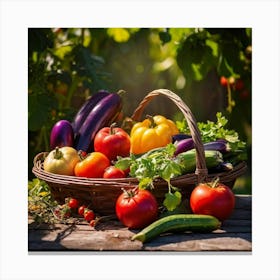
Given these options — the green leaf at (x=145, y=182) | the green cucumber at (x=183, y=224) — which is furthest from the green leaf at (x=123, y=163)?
the green cucumber at (x=183, y=224)

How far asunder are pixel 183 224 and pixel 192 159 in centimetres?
27

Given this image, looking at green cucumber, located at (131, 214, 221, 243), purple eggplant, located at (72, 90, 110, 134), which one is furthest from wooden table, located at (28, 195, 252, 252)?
purple eggplant, located at (72, 90, 110, 134)

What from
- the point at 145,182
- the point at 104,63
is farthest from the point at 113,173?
the point at 104,63

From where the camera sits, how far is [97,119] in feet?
8.38

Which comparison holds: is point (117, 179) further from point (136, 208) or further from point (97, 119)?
point (97, 119)

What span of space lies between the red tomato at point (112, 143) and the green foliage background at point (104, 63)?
63 centimetres

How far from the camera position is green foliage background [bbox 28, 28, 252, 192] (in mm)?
3016

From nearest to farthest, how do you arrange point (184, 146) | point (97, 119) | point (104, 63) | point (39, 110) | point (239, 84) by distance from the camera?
1. point (184, 146)
2. point (97, 119)
3. point (39, 110)
4. point (104, 63)
5. point (239, 84)

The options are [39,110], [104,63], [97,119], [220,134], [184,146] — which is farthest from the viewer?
[104,63]

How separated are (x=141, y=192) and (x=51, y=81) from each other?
4.56 ft

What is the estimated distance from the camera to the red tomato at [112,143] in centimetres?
231

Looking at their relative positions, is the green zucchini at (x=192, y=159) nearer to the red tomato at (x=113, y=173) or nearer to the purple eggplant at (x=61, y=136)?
the red tomato at (x=113, y=173)

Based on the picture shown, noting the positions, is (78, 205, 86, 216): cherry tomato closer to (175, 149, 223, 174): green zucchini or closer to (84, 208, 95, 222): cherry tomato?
(84, 208, 95, 222): cherry tomato
